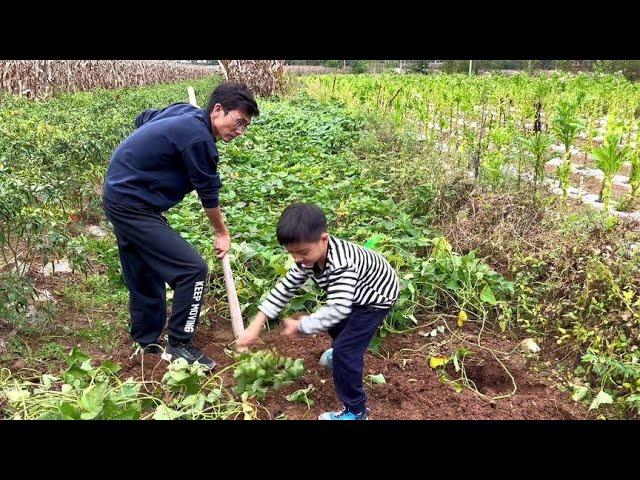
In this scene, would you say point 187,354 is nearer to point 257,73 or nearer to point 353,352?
point 353,352

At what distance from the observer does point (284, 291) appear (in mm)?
2355

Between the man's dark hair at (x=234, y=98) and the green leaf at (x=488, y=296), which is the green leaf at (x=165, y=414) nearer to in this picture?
the man's dark hair at (x=234, y=98)

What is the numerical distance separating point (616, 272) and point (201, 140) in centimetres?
241

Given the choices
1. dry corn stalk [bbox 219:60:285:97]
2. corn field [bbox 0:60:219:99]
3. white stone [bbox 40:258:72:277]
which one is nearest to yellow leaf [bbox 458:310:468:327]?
white stone [bbox 40:258:72:277]

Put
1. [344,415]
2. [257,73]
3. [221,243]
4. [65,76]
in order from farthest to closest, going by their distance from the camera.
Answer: [65,76]
[257,73]
[221,243]
[344,415]

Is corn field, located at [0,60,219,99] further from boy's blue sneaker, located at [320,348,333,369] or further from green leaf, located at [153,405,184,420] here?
green leaf, located at [153,405,184,420]

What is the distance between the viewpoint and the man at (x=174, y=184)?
2.71 meters

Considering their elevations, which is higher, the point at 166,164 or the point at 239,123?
the point at 239,123

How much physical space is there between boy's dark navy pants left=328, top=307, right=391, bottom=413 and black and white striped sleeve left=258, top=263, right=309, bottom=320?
0.89 feet

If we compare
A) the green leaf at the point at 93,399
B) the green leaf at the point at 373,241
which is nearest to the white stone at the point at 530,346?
the green leaf at the point at 373,241

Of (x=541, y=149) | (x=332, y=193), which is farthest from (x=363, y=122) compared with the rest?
(x=541, y=149)

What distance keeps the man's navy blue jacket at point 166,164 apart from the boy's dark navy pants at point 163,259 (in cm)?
7

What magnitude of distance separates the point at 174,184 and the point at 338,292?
1169mm

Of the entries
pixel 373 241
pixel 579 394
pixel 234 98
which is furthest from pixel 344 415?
pixel 234 98
